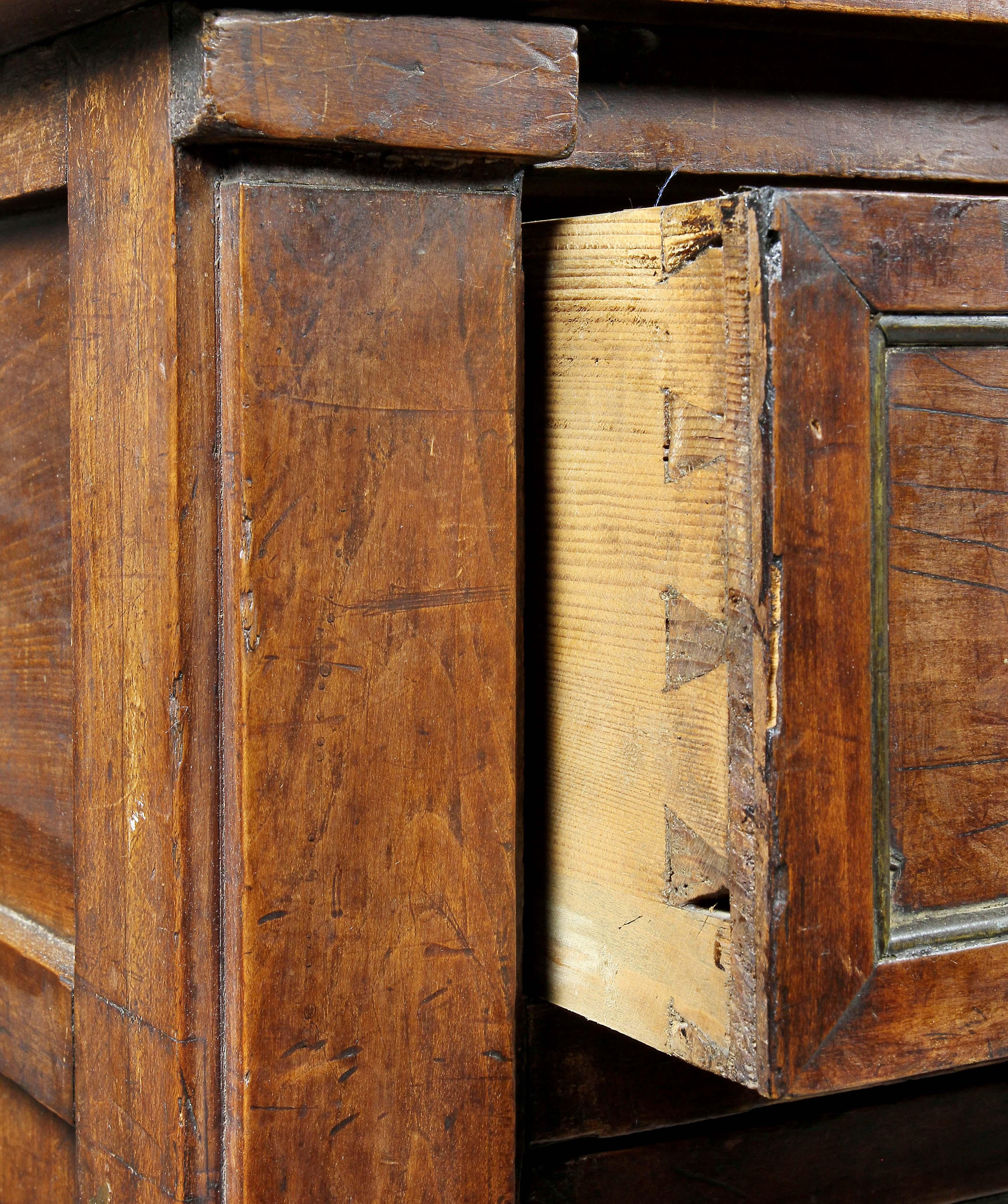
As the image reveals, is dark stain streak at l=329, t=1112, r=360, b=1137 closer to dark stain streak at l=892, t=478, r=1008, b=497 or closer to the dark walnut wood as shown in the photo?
the dark walnut wood

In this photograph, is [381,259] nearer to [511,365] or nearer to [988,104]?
[511,365]

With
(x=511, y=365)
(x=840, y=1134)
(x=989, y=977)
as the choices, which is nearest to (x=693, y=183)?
(x=511, y=365)

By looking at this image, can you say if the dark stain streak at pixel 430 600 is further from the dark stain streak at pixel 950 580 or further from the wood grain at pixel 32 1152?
the wood grain at pixel 32 1152

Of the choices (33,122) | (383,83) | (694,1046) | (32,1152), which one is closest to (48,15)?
(33,122)

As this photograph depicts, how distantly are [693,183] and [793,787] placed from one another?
420 mm

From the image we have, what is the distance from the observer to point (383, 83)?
723mm

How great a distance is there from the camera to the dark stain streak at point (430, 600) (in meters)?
0.75

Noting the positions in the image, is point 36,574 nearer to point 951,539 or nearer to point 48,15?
point 48,15

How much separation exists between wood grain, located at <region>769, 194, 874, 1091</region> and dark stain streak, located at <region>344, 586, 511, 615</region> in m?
0.19

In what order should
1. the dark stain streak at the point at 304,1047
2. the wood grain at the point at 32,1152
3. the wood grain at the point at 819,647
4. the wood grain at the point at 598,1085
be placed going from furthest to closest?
the wood grain at the point at 32,1152, the wood grain at the point at 598,1085, the dark stain streak at the point at 304,1047, the wood grain at the point at 819,647

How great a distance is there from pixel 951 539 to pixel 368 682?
1.01ft

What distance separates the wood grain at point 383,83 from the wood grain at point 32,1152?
0.69 meters

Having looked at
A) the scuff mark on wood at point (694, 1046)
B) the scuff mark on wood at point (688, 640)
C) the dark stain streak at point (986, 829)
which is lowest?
the scuff mark on wood at point (694, 1046)

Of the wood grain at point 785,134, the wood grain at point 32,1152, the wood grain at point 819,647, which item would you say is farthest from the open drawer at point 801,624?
the wood grain at point 32,1152
